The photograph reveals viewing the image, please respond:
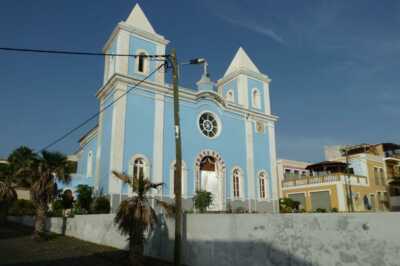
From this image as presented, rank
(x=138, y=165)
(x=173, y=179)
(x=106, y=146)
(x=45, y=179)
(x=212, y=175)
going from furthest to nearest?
(x=212, y=175), (x=173, y=179), (x=106, y=146), (x=138, y=165), (x=45, y=179)

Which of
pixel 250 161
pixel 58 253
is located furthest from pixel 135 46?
pixel 58 253

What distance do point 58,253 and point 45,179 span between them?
5747mm

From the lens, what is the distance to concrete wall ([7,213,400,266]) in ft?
26.2

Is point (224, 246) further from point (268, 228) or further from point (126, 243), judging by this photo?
point (126, 243)

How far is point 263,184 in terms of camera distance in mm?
30750

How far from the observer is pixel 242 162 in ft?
96.9

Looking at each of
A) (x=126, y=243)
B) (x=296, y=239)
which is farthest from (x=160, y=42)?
(x=296, y=239)

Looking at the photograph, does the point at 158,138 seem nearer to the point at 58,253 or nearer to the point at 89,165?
the point at 89,165

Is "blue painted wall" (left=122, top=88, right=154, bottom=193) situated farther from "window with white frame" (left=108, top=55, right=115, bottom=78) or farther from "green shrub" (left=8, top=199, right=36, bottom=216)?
"green shrub" (left=8, top=199, right=36, bottom=216)

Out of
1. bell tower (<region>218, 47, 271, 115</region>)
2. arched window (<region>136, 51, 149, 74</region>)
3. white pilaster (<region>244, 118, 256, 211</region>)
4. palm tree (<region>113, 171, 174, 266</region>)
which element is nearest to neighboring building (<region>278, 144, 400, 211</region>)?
white pilaster (<region>244, 118, 256, 211</region>)

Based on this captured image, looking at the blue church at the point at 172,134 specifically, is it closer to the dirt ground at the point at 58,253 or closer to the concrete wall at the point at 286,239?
the dirt ground at the point at 58,253

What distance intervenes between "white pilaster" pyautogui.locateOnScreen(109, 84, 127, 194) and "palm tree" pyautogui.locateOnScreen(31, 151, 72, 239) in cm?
292

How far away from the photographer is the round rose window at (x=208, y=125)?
28.1 metres

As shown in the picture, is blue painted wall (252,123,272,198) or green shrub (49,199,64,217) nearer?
green shrub (49,199,64,217)
